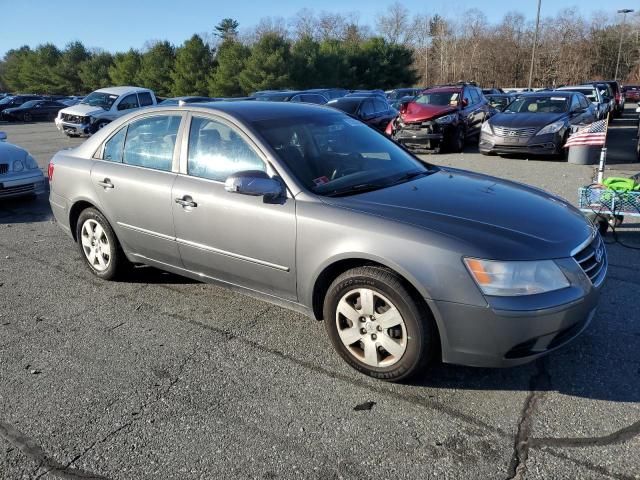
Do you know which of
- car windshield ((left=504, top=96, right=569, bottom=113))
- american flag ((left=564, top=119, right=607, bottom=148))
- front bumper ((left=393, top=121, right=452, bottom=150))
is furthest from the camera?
front bumper ((left=393, top=121, right=452, bottom=150))

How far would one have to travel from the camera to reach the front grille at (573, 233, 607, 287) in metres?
2.94

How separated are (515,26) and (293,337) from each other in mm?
82871

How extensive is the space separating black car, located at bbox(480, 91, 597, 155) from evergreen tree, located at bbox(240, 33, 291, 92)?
117ft

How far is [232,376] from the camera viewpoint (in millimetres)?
3229

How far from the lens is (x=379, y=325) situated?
119 inches

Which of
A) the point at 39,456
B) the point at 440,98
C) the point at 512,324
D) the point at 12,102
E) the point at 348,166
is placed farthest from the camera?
the point at 12,102

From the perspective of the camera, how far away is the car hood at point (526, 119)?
37.7 ft

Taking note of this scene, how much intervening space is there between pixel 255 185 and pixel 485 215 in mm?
1384

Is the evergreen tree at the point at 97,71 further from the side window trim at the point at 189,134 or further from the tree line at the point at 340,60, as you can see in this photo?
the side window trim at the point at 189,134

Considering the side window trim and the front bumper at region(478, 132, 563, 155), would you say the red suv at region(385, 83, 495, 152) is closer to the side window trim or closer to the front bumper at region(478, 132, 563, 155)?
the front bumper at region(478, 132, 563, 155)

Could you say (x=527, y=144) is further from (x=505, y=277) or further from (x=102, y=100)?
(x=102, y=100)

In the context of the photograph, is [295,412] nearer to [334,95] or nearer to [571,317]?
[571,317]

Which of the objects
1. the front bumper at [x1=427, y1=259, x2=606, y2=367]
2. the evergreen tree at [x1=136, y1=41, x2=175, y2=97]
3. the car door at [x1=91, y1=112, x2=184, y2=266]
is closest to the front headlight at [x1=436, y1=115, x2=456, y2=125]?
the car door at [x1=91, y1=112, x2=184, y2=266]

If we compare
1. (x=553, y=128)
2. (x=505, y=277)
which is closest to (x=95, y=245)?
(x=505, y=277)
